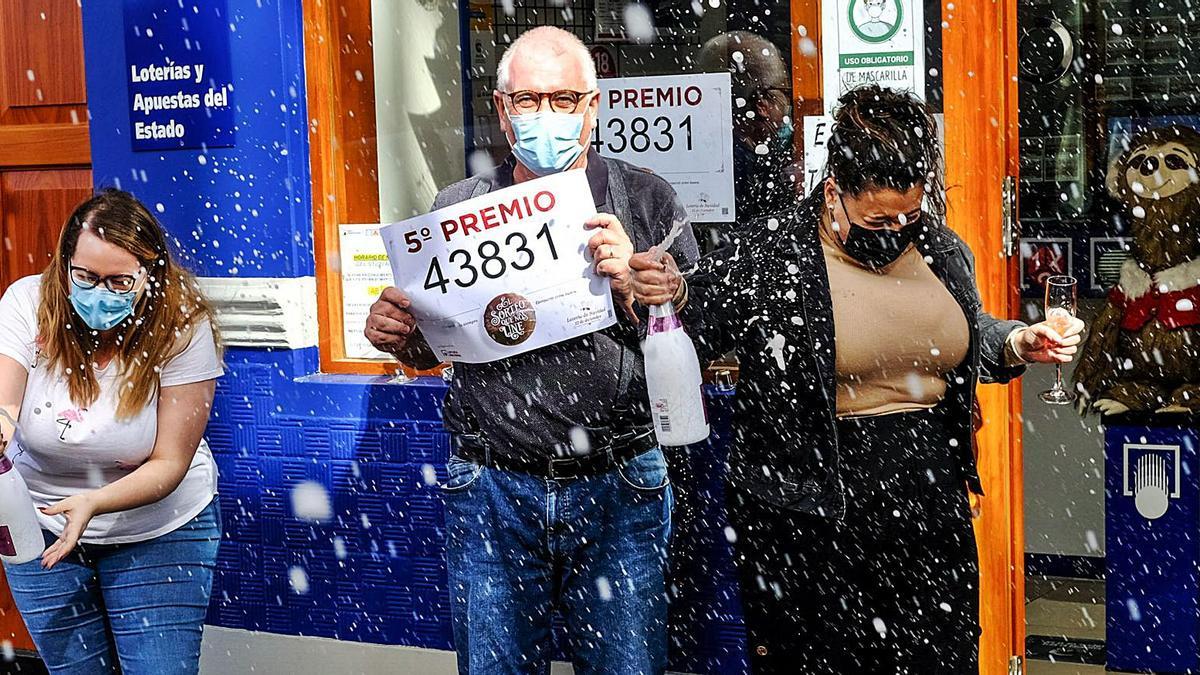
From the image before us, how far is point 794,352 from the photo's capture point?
391 centimetres

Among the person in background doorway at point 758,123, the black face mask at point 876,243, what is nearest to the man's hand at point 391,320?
the black face mask at point 876,243

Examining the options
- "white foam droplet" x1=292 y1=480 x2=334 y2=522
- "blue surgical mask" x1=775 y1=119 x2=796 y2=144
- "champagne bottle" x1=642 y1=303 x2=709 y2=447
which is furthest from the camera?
"white foam droplet" x1=292 y1=480 x2=334 y2=522

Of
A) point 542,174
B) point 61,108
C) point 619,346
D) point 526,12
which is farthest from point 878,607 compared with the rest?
point 61,108

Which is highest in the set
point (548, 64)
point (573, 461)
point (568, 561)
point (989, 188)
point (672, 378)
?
point (548, 64)

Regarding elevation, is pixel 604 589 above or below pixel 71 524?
below

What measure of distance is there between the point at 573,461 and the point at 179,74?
257 cm

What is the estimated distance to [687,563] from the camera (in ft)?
16.2

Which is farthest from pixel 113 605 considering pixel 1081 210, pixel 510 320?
pixel 1081 210

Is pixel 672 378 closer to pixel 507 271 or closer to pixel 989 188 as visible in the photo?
pixel 507 271

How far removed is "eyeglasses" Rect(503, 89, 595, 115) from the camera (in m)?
3.98

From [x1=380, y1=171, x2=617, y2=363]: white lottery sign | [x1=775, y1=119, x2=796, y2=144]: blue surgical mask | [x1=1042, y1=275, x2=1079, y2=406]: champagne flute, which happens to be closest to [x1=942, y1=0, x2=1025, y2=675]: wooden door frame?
[x1=775, y1=119, x2=796, y2=144]: blue surgical mask

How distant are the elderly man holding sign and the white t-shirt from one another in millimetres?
726

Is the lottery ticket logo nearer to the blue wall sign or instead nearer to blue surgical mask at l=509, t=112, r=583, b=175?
blue surgical mask at l=509, t=112, r=583, b=175

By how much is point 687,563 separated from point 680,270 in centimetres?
135
